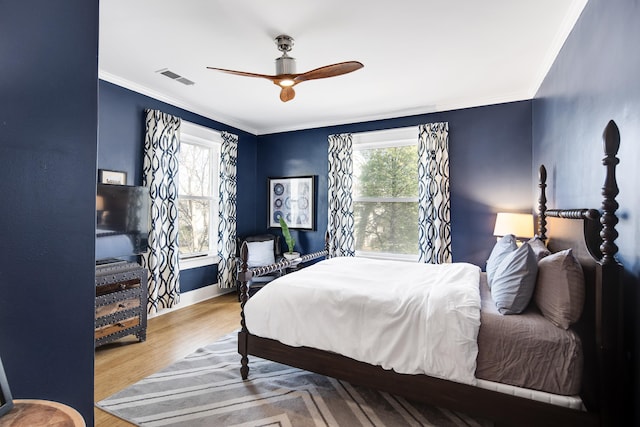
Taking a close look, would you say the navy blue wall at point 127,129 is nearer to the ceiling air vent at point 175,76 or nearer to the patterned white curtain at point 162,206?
the patterned white curtain at point 162,206

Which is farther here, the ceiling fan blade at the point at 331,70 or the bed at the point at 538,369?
the ceiling fan blade at the point at 331,70

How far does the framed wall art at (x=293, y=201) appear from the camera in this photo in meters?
5.02

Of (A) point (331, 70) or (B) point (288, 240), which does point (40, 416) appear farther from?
(B) point (288, 240)

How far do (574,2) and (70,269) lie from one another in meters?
3.19

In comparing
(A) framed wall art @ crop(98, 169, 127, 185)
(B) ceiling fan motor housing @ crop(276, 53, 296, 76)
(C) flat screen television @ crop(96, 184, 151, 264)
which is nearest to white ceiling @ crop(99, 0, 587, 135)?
(B) ceiling fan motor housing @ crop(276, 53, 296, 76)

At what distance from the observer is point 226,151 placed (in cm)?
473

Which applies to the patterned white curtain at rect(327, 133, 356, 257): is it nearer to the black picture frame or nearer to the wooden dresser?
the wooden dresser

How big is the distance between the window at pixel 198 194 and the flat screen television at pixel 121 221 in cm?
89

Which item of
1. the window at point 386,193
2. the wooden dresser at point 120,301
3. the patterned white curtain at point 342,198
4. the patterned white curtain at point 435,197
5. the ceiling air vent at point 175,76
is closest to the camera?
the wooden dresser at point 120,301

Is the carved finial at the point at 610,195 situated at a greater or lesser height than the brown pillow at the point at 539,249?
greater

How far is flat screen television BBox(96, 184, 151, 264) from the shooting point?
302 cm

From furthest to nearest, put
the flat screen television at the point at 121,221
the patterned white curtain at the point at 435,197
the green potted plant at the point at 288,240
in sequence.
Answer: the green potted plant at the point at 288,240
the patterned white curtain at the point at 435,197
the flat screen television at the point at 121,221

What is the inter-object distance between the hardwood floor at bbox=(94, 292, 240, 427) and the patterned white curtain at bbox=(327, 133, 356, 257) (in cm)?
168

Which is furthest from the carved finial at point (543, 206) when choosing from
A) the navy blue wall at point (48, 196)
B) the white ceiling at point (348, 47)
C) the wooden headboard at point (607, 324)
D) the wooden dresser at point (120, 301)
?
the wooden dresser at point (120, 301)
